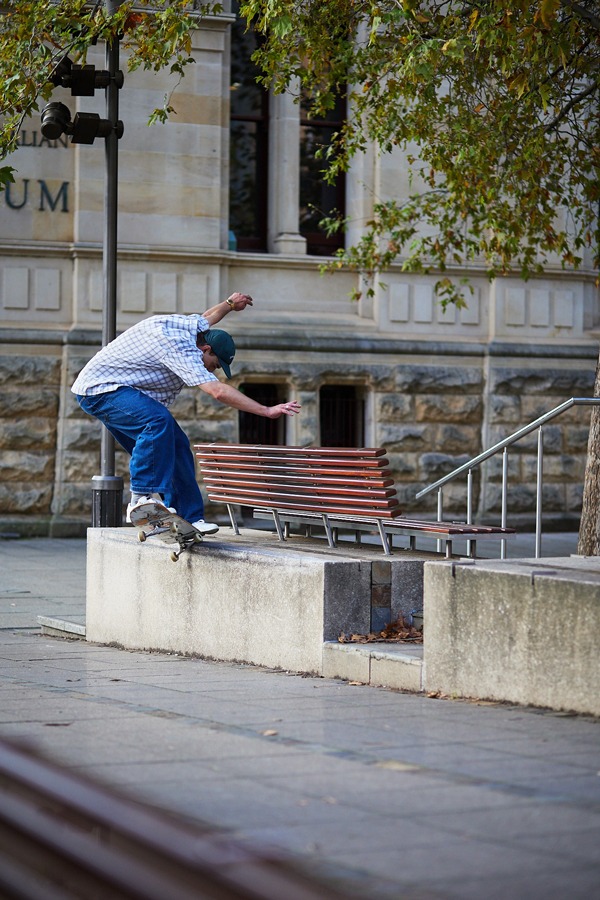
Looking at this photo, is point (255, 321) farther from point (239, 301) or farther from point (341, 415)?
point (239, 301)

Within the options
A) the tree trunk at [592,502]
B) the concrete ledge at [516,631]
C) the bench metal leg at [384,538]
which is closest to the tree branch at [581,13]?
the tree trunk at [592,502]

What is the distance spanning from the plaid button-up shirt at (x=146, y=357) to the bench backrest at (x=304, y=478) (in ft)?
2.54

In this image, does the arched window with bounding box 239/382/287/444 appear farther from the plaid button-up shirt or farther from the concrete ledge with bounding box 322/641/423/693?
the concrete ledge with bounding box 322/641/423/693

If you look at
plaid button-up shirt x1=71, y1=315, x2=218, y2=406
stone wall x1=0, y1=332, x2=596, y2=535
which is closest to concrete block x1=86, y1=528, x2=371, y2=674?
plaid button-up shirt x1=71, y1=315, x2=218, y2=406

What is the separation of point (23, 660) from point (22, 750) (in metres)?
5.54

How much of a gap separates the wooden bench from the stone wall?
26.0ft

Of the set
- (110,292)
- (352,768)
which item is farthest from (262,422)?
(352,768)

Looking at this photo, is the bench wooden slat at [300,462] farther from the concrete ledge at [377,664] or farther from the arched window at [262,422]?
the arched window at [262,422]

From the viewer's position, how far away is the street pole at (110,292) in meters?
11.1

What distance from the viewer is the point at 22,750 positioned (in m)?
3.48

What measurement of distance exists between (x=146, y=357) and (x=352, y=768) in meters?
4.36

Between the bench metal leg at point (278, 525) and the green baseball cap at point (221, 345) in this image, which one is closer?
the green baseball cap at point (221, 345)

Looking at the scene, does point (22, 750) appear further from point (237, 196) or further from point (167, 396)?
point (237, 196)

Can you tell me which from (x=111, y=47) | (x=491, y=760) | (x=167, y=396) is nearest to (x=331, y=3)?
(x=111, y=47)
